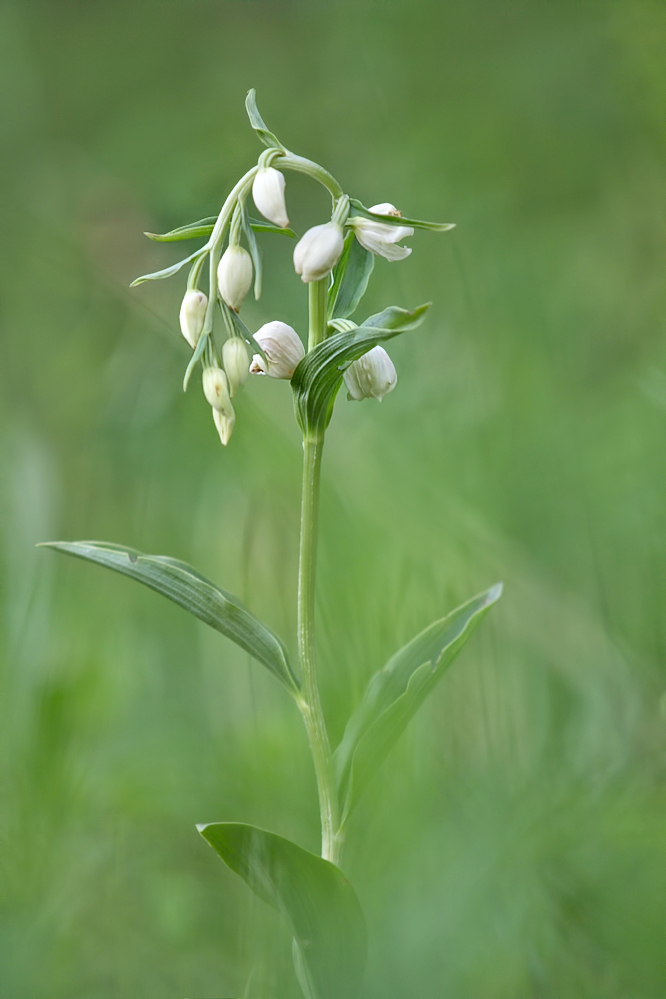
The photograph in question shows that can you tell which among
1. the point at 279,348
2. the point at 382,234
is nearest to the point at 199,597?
the point at 279,348

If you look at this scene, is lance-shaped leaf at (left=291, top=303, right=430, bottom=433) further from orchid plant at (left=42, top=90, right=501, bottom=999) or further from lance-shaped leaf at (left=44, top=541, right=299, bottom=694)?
lance-shaped leaf at (left=44, top=541, right=299, bottom=694)

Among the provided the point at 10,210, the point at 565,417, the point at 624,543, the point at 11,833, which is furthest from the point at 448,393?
the point at 10,210

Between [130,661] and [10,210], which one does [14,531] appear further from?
[10,210]

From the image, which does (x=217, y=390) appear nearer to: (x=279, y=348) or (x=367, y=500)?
(x=279, y=348)

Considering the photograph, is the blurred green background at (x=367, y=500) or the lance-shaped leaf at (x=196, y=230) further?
the lance-shaped leaf at (x=196, y=230)

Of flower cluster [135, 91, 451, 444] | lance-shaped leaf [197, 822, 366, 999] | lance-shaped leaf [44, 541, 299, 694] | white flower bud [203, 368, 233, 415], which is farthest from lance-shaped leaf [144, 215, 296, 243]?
lance-shaped leaf [197, 822, 366, 999]

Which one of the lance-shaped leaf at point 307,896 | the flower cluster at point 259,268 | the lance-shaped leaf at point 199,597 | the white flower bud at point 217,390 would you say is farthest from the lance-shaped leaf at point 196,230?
the lance-shaped leaf at point 307,896

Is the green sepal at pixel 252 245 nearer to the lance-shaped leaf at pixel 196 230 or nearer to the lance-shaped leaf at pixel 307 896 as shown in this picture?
the lance-shaped leaf at pixel 196 230
